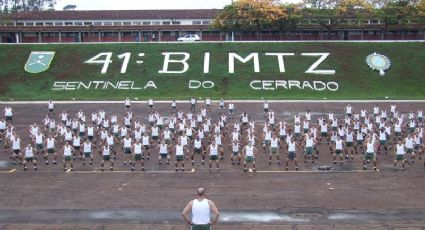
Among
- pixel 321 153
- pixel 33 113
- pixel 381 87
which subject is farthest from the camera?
pixel 381 87

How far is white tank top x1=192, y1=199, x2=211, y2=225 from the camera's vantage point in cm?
1076

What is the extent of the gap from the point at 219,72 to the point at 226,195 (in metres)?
36.2

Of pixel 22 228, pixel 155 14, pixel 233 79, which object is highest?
pixel 155 14

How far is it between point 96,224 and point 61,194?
4051 millimetres

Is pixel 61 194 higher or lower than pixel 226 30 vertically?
lower

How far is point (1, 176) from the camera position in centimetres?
2236

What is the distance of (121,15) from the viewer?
78250 millimetres

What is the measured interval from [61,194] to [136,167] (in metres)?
5.12

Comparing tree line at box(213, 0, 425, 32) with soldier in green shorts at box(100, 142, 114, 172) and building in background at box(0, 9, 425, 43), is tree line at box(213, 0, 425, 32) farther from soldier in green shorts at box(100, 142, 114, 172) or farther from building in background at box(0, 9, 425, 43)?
soldier in green shorts at box(100, 142, 114, 172)

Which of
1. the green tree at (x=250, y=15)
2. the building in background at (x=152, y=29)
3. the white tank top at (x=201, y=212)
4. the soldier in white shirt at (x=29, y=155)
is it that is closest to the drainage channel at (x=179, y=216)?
the white tank top at (x=201, y=212)

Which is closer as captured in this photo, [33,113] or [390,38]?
[33,113]

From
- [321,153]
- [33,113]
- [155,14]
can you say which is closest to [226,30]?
[155,14]

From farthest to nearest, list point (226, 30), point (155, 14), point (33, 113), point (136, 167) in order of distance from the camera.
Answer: point (155, 14)
point (226, 30)
point (33, 113)
point (136, 167)

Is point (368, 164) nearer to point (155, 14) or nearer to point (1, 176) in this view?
point (1, 176)
